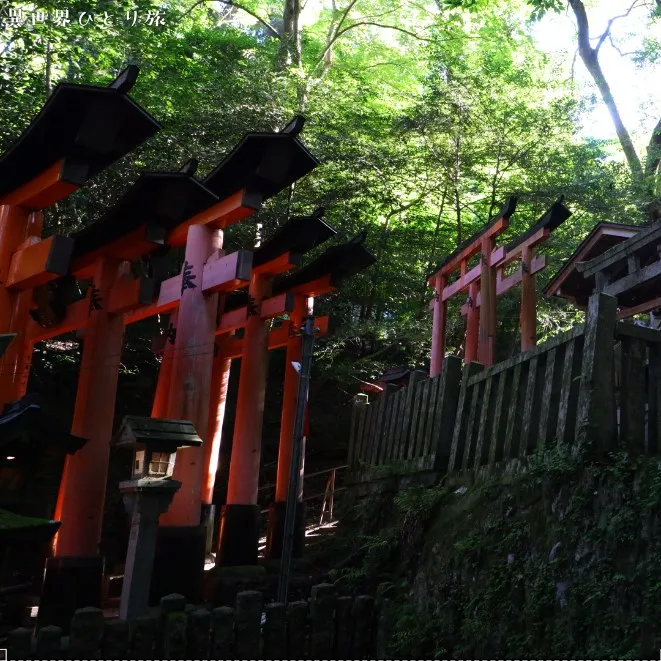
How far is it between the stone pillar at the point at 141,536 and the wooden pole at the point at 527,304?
6.50m

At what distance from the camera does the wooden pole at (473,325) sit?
12.4 m

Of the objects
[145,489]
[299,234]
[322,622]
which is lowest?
[322,622]

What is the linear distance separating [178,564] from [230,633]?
2.20 meters

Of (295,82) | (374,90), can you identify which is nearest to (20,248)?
(295,82)

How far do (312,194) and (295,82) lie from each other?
3190mm

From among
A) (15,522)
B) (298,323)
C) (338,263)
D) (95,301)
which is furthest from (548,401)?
(298,323)

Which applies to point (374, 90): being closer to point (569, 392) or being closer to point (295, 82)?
point (295, 82)

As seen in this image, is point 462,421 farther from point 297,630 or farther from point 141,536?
point 141,536

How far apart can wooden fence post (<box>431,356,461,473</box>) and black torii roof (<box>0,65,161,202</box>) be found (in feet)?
15.7

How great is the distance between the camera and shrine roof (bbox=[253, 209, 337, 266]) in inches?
399

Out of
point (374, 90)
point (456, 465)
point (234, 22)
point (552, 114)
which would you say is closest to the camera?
point (456, 465)

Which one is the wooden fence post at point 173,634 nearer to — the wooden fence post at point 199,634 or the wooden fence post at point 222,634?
the wooden fence post at point 199,634

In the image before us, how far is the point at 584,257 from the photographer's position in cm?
1141

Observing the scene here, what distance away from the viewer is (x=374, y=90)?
20875 millimetres
